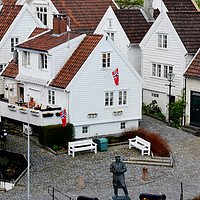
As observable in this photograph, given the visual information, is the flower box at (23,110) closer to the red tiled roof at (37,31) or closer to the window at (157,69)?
the red tiled roof at (37,31)

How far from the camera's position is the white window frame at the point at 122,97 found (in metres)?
47.0

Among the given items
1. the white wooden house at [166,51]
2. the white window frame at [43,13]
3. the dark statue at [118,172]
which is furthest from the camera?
the white window frame at [43,13]

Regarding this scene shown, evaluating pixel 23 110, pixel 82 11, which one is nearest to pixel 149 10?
pixel 82 11

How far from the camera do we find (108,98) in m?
46.5

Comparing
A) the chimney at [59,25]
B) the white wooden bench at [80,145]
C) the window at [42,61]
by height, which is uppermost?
the chimney at [59,25]

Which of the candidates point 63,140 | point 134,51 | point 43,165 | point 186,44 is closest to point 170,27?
point 186,44

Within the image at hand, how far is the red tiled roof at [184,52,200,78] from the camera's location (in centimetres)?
4856

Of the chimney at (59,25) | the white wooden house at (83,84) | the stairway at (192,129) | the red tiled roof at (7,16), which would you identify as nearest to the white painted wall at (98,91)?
the white wooden house at (83,84)

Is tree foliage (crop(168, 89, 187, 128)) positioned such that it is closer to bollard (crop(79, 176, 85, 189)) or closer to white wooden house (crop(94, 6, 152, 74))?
white wooden house (crop(94, 6, 152, 74))

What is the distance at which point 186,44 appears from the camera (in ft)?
164

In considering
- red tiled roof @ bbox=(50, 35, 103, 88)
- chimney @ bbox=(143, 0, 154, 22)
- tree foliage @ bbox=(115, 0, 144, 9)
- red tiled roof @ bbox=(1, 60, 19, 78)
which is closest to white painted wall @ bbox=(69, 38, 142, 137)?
red tiled roof @ bbox=(50, 35, 103, 88)

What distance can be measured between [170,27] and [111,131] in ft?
31.6

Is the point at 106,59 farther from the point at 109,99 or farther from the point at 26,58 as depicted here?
the point at 26,58

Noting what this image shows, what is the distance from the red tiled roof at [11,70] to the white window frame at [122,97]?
27.6ft
